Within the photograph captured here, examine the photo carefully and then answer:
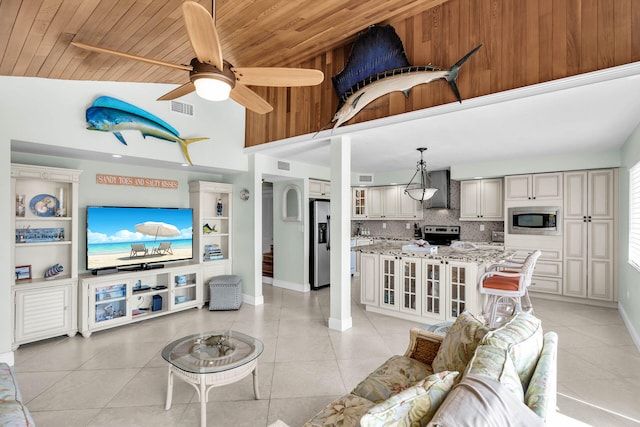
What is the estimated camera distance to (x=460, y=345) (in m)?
1.78

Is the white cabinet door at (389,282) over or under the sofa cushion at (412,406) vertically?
under

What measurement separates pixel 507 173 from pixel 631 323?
2.72 m

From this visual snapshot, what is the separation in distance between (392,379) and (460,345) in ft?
1.44

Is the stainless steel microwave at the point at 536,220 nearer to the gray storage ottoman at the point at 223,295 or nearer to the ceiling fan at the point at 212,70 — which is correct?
the gray storage ottoman at the point at 223,295

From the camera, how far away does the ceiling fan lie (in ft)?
5.11

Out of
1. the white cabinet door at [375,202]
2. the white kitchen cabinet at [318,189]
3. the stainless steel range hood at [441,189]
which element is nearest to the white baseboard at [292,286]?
the white kitchen cabinet at [318,189]

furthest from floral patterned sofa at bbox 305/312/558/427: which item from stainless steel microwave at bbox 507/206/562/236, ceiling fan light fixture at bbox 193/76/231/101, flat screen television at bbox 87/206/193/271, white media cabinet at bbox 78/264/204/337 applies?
stainless steel microwave at bbox 507/206/562/236

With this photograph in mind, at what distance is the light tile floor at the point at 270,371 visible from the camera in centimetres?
226

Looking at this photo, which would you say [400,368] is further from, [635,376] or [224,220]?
[224,220]

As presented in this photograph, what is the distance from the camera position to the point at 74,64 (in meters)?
2.96

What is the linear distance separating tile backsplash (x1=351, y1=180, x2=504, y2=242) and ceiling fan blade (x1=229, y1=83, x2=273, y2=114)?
16.6ft

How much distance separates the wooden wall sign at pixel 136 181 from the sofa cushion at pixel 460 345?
14.2ft

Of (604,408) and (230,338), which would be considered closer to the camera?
(604,408)

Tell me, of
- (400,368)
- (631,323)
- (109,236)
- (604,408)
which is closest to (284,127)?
(109,236)
